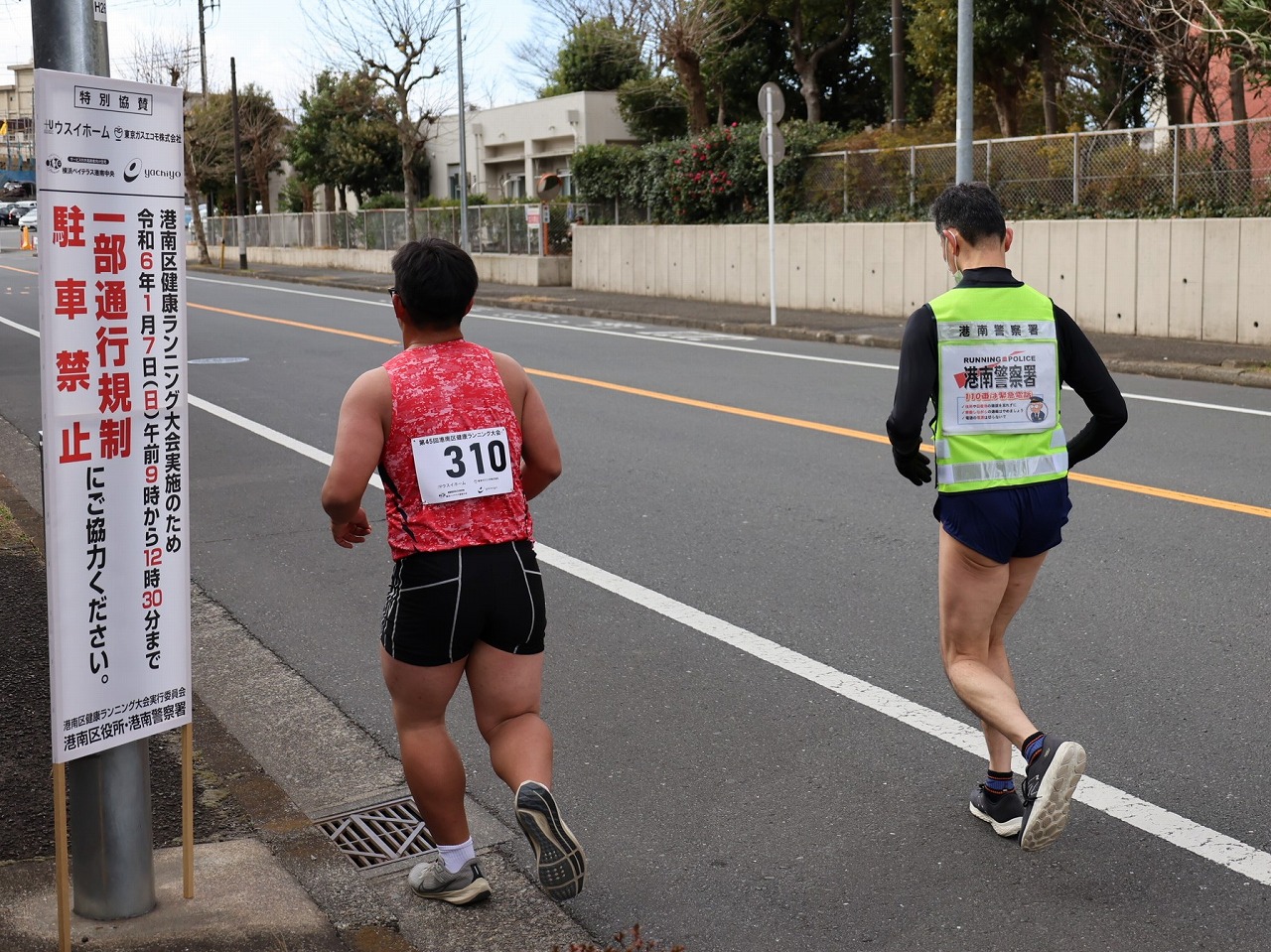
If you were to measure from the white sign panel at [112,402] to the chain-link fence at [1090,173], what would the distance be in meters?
15.7

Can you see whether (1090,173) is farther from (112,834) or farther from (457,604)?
(112,834)

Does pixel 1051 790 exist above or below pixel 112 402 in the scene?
below

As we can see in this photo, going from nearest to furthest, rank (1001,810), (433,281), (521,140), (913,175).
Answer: (433,281), (1001,810), (913,175), (521,140)

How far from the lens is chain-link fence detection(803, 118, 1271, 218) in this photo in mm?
17188

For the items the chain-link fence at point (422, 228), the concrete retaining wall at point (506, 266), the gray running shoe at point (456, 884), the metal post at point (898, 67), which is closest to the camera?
the gray running shoe at point (456, 884)

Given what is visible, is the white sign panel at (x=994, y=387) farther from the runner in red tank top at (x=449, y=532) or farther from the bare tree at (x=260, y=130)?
the bare tree at (x=260, y=130)

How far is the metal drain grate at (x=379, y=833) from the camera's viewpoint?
4.32m

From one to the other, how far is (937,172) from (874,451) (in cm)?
1252

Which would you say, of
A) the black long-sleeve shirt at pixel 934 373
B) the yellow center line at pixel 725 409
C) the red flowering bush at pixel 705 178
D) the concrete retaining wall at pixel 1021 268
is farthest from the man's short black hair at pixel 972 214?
the red flowering bush at pixel 705 178

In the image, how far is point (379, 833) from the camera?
4.47 meters

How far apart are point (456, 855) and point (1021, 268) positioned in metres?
17.1

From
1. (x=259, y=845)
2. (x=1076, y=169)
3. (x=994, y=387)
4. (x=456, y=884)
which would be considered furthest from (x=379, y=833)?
(x=1076, y=169)

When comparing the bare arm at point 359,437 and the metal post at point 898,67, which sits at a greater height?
the metal post at point 898,67

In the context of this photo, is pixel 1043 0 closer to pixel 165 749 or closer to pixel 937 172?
pixel 937 172
